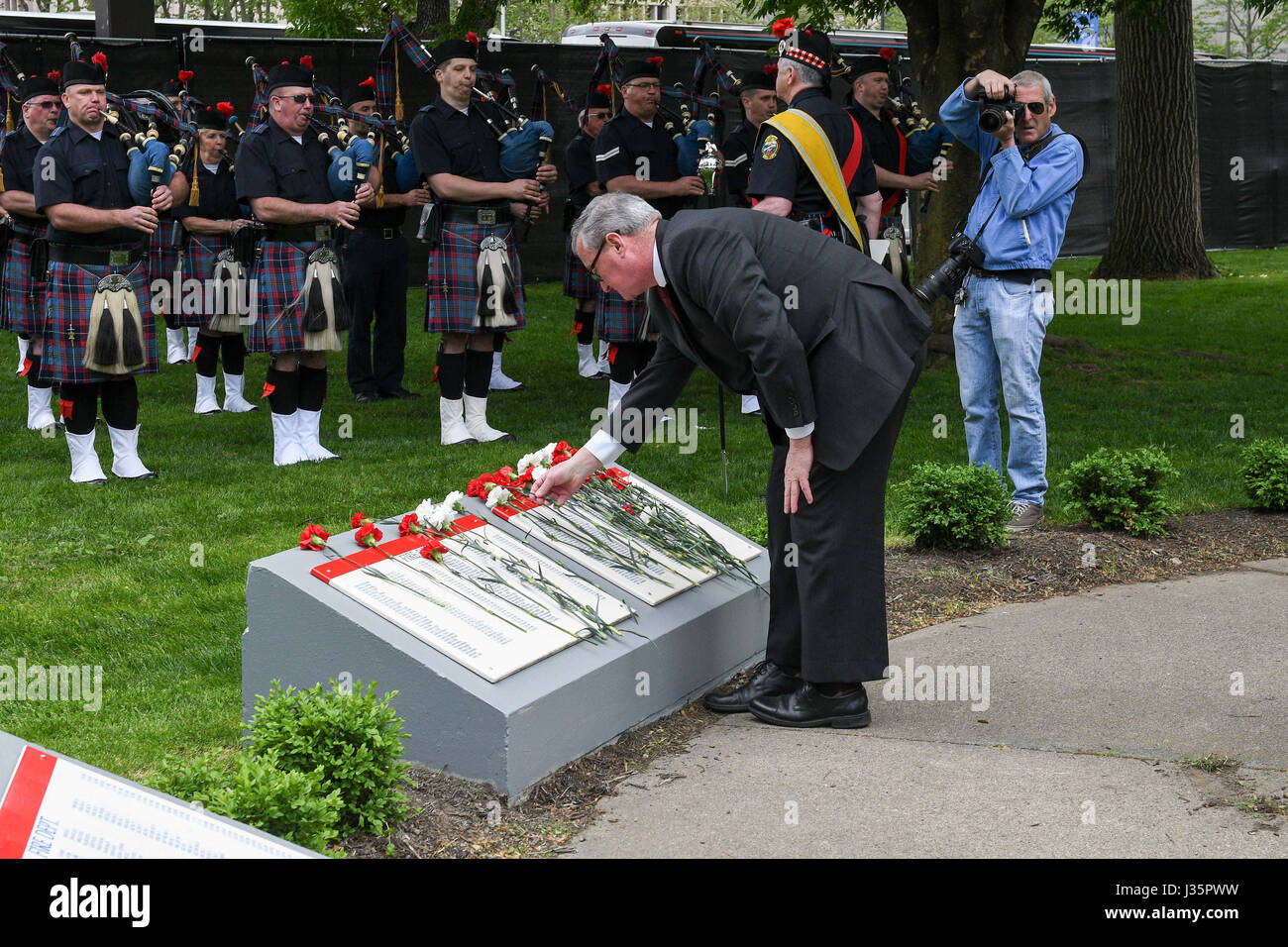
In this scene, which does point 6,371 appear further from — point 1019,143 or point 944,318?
point 1019,143

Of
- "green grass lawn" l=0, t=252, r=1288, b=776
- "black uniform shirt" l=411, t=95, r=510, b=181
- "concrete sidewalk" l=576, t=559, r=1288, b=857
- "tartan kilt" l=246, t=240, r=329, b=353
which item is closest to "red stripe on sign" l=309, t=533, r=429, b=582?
"green grass lawn" l=0, t=252, r=1288, b=776

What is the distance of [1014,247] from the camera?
596 centimetres

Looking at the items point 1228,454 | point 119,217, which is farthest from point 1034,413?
point 119,217

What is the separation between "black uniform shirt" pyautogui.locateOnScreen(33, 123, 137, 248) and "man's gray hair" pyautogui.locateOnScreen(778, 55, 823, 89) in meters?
3.41

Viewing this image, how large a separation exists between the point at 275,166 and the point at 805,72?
297 cm

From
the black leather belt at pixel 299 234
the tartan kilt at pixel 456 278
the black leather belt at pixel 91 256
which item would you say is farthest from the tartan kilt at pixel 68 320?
the tartan kilt at pixel 456 278

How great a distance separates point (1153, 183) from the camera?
16281 millimetres

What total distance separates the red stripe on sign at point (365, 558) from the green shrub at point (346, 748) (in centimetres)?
55

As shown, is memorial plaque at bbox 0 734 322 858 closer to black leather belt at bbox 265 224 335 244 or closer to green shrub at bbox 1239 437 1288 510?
green shrub at bbox 1239 437 1288 510

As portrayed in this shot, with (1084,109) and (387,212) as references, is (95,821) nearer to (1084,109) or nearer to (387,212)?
(387,212)

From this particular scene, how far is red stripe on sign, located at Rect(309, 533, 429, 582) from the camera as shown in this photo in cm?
370

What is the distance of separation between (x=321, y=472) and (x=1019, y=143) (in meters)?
3.88

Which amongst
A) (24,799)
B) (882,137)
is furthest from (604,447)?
(882,137)

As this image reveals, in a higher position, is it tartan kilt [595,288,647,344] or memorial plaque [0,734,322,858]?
tartan kilt [595,288,647,344]
